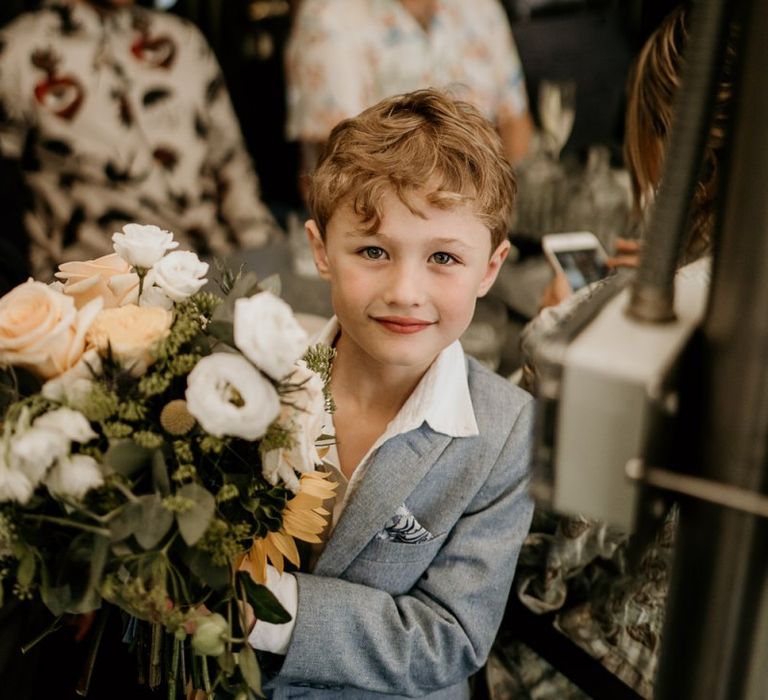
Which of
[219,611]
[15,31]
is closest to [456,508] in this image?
[219,611]

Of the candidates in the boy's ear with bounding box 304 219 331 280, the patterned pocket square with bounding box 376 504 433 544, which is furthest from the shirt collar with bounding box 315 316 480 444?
the boy's ear with bounding box 304 219 331 280

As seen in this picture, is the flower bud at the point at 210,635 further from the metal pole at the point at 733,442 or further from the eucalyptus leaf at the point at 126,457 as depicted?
the metal pole at the point at 733,442

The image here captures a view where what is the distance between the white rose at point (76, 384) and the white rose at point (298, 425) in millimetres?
175

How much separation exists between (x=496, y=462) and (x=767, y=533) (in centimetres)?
64

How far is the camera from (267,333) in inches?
26.5

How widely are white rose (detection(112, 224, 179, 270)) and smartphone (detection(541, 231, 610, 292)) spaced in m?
0.94

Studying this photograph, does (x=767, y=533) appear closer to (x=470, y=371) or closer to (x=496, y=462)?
(x=496, y=462)

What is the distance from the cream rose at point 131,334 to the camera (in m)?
0.74

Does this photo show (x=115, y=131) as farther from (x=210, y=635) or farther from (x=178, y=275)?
(x=210, y=635)

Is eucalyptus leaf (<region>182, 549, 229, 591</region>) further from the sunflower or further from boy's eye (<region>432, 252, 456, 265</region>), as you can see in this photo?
boy's eye (<region>432, 252, 456, 265</region>)

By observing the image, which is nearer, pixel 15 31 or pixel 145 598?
pixel 145 598

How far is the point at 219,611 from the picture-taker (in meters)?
0.85

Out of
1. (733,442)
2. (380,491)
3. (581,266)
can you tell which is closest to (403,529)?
(380,491)

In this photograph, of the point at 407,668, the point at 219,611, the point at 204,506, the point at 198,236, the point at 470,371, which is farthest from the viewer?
the point at 198,236
